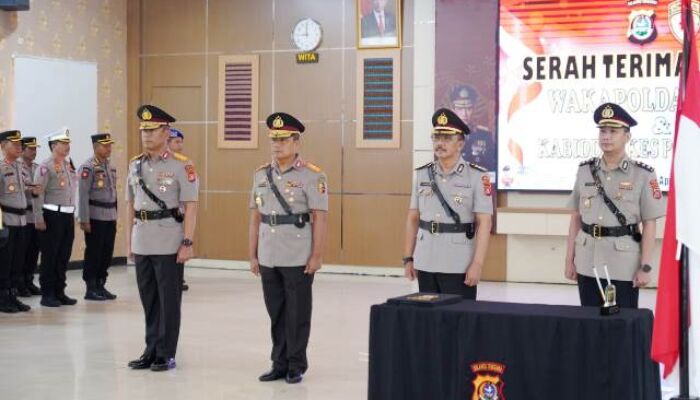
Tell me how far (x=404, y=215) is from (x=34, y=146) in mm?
4386

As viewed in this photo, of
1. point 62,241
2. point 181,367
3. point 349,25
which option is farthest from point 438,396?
point 349,25

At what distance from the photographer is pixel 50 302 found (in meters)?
9.73

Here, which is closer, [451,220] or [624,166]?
[624,166]

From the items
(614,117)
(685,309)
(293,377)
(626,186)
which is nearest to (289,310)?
(293,377)

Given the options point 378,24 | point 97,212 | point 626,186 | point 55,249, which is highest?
point 378,24

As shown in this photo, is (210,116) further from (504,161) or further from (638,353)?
(638,353)

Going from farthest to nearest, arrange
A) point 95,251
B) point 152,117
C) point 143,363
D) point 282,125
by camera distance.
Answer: point 95,251 → point 143,363 → point 152,117 → point 282,125

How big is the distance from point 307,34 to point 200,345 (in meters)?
6.10

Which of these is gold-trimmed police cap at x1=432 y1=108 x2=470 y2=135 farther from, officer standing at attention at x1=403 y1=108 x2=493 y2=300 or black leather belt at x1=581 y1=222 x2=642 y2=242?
black leather belt at x1=581 y1=222 x2=642 y2=242

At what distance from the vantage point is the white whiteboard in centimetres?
1217

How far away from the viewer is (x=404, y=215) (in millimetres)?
12508

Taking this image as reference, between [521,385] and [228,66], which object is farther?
[228,66]

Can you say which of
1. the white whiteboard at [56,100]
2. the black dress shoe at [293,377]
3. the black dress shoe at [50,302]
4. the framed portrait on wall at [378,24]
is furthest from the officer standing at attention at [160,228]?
the framed portrait on wall at [378,24]

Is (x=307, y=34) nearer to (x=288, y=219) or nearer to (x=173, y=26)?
(x=173, y=26)
